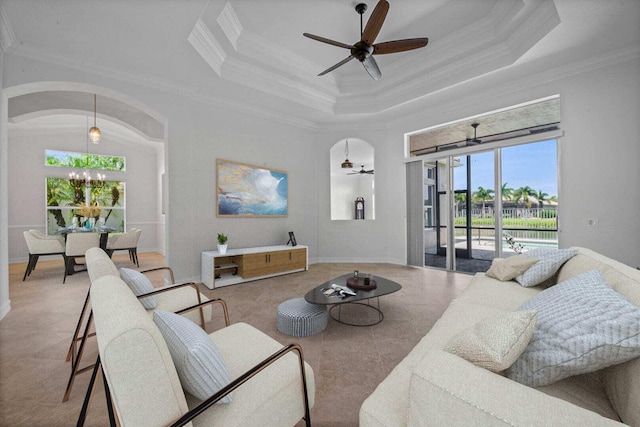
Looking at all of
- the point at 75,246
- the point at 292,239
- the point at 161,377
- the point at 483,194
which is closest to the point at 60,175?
the point at 75,246

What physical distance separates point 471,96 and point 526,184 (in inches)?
72.0

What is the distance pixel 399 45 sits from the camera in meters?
2.98

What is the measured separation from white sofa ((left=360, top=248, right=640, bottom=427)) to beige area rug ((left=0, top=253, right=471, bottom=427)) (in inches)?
25.1

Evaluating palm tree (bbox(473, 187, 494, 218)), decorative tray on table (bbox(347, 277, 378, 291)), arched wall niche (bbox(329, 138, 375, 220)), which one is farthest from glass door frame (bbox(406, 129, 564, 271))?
arched wall niche (bbox(329, 138, 375, 220))

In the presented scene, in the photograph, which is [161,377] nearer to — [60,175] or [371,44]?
[371,44]

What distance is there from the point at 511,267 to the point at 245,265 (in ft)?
12.1

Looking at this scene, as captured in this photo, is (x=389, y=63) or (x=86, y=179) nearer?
(x=389, y=63)

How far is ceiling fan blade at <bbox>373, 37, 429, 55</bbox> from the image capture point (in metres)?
2.90

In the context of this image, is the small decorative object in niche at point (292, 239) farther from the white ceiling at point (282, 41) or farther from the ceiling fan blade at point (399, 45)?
the ceiling fan blade at point (399, 45)

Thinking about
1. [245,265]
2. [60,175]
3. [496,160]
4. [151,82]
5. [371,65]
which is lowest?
[245,265]

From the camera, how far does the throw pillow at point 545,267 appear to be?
2389mm

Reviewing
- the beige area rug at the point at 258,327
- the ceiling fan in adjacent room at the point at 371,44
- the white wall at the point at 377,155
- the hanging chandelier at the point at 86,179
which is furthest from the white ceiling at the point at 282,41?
the beige area rug at the point at 258,327

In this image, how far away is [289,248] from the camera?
5008 millimetres

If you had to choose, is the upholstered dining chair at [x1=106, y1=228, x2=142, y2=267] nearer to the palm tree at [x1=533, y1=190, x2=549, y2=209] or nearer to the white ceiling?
the white ceiling
